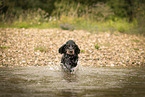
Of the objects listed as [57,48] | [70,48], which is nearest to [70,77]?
[70,48]

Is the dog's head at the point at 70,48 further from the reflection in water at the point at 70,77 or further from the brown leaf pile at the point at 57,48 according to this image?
the brown leaf pile at the point at 57,48

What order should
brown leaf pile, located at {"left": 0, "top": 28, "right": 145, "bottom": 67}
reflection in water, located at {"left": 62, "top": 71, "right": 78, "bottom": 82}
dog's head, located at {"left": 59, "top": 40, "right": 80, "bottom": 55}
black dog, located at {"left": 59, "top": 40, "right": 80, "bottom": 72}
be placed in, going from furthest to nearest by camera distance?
1. brown leaf pile, located at {"left": 0, "top": 28, "right": 145, "bottom": 67}
2. black dog, located at {"left": 59, "top": 40, "right": 80, "bottom": 72}
3. dog's head, located at {"left": 59, "top": 40, "right": 80, "bottom": 55}
4. reflection in water, located at {"left": 62, "top": 71, "right": 78, "bottom": 82}

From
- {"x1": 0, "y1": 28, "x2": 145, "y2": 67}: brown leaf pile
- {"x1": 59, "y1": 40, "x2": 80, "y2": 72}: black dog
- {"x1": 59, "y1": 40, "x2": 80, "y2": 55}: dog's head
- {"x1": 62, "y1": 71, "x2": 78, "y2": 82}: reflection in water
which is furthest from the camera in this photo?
{"x1": 0, "y1": 28, "x2": 145, "y2": 67}: brown leaf pile

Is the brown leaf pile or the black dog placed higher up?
the black dog

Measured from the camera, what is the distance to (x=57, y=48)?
1100 cm

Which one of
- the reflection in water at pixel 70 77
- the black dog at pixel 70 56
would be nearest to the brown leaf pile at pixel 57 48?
the black dog at pixel 70 56

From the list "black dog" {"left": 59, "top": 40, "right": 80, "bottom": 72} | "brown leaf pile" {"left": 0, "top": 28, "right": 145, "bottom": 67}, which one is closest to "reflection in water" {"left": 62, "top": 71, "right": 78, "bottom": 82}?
"black dog" {"left": 59, "top": 40, "right": 80, "bottom": 72}

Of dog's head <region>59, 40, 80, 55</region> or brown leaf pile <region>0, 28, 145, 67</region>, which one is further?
brown leaf pile <region>0, 28, 145, 67</region>

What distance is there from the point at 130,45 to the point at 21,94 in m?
9.77

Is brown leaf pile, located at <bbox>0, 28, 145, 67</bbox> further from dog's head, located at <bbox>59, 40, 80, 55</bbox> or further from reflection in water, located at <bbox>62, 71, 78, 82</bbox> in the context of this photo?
reflection in water, located at <bbox>62, 71, 78, 82</bbox>

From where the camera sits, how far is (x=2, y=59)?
905 cm

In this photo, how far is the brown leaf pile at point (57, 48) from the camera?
909 cm

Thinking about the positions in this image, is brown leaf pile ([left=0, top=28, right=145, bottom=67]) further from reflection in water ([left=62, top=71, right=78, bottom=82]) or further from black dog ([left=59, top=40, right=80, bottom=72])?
reflection in water ([left=62, top=71, right=78, bottom=82])

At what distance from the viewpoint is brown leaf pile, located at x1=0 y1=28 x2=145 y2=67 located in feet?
29.8
